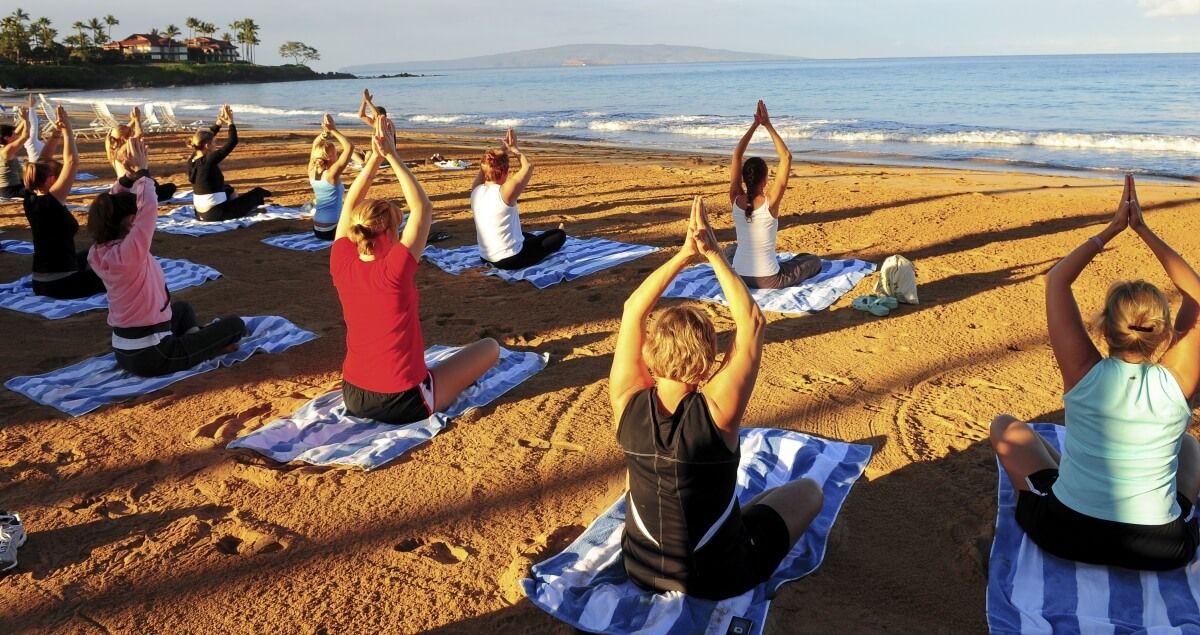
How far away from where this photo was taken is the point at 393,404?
4207mm

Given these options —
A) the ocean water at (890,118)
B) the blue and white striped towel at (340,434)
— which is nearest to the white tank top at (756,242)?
the blue and white striped towel at (340,434)

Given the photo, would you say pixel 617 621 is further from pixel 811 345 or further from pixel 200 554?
pixel 811 345

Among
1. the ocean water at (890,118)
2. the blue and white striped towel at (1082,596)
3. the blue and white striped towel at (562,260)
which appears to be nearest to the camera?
the blue and white striped towel at (1082,596)

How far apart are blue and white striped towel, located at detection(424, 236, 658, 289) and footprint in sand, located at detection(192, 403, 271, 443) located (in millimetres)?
2779

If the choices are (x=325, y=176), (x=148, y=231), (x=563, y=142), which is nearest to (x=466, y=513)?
(x=148, y=231)

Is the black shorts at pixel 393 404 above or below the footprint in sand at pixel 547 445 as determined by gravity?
above

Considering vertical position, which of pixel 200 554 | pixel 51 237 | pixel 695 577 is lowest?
pixel 200 554

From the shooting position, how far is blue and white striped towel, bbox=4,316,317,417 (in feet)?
15.3

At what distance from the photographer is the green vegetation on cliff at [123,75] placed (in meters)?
52.2

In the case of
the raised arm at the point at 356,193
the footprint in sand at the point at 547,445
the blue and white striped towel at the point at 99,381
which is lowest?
the footprint in sand at the point at 547,445

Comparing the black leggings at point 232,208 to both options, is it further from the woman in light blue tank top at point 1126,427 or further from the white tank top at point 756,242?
the woman in light blue tank top at point 1126,427

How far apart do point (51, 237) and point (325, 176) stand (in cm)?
256

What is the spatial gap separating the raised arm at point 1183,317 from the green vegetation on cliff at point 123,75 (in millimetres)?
60878

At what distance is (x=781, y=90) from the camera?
4375 cm
